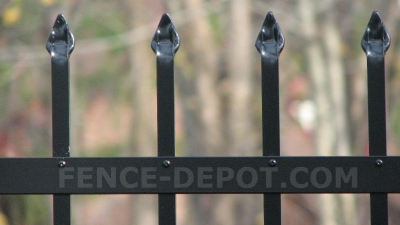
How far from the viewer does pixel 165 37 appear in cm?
127

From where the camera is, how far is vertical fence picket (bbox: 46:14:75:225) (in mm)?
1219

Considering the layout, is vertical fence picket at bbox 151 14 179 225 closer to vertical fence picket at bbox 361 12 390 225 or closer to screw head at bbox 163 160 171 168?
screw head at bbox 163 160 171 168

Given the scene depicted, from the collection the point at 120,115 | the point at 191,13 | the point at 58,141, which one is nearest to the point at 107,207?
the point at 120,115

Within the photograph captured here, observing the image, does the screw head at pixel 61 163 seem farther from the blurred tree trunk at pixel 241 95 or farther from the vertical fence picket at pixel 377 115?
the blurred tree trunk at pixel 241 95

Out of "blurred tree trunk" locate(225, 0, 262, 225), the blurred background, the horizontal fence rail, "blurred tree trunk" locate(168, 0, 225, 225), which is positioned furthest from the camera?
"blurred tree trunk" locate(168, 0, 225, 225)

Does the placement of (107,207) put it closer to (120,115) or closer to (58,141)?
(120,115)

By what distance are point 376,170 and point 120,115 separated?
4.91 metres

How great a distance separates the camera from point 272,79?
Result: 1.24 metres

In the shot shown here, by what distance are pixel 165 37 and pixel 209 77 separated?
12.5 ft

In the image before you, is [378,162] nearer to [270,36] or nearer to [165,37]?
[270,36]

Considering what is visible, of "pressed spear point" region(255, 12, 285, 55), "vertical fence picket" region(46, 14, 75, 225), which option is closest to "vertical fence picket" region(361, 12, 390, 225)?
"pressed spear point" region(255, 12, 285, 55)

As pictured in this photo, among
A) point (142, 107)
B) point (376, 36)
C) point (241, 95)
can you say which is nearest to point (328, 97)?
point (241, 95)

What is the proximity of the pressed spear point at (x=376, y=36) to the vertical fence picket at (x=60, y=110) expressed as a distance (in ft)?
1.97

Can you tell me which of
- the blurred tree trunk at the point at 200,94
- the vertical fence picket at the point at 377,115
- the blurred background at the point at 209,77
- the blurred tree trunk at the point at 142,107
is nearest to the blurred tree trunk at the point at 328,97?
the blurred background at the point at 209,77
